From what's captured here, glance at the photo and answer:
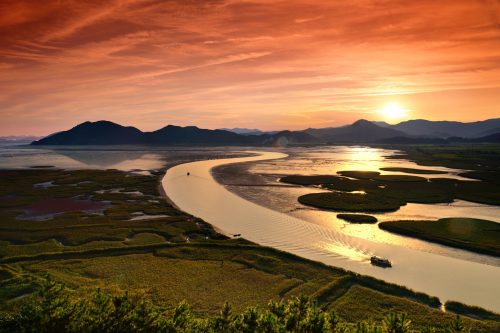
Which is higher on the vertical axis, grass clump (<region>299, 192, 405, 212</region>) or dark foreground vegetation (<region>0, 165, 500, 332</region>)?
grass clump (<region>299, 192, 405, 212</region>)

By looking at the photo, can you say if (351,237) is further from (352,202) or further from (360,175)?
(360,175)

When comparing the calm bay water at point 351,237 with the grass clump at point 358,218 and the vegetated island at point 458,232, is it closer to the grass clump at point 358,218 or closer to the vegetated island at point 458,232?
the grass clump at point 358,218

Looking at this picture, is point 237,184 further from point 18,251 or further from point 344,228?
point 18,251

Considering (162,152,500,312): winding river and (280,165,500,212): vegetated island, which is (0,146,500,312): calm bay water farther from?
(280,165,500,212): vegetated island

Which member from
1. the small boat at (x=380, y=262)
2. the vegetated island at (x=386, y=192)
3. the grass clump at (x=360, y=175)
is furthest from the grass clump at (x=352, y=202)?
the grass clump at (x=360, y=175)

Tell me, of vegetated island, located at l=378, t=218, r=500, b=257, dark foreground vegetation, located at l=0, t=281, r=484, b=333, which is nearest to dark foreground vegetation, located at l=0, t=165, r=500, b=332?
dark foreground vegetation, located at l=0, t=281, r=484, b=333

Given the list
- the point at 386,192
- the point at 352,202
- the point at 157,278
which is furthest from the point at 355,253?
the point at 386,192

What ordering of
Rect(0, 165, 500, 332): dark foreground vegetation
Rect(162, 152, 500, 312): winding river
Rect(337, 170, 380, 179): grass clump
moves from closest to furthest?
Rect(0, 165, 500, 332): dark foreground vegetation → Rect(162, 152, 500, 312): winding river → Rect(337, 170, 380, 179): grass clump

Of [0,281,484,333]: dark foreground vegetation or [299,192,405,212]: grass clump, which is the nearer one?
[0,281,484,333]: dark foreground vegetation
